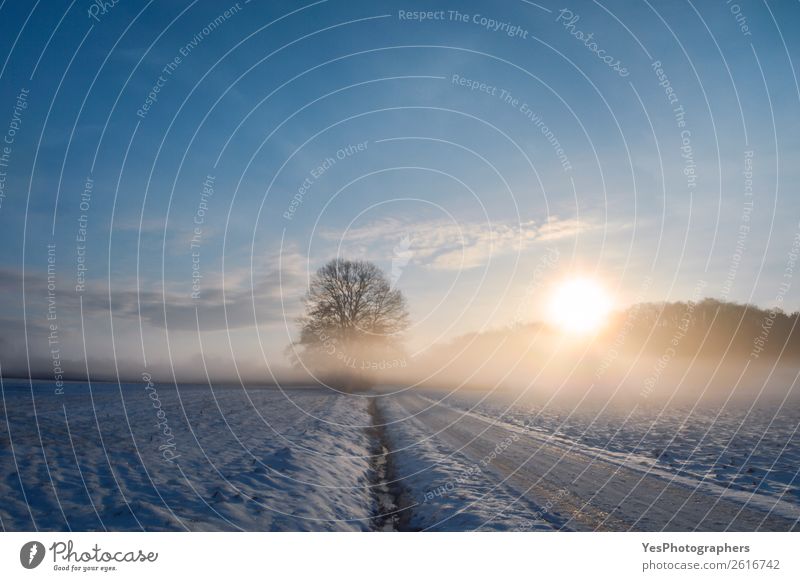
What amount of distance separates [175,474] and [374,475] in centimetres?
505

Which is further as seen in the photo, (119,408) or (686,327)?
(686,327)

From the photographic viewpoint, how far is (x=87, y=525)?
746 centimetres

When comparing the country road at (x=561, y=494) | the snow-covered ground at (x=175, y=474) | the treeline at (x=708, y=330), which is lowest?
the country road at (x=561, y=494)

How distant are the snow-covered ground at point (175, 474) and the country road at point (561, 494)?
1.69m

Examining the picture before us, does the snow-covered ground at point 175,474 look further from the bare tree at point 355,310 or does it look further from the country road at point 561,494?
the bare tree at point 355,310

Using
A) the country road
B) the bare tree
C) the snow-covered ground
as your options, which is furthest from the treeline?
the snow-covered ground

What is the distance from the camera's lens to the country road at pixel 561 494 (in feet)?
28.2

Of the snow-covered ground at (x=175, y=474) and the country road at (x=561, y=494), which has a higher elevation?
the snow-covered ground at (x=175, y=474)

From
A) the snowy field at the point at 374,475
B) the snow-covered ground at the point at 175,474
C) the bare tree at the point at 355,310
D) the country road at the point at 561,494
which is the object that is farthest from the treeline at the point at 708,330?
the snow-covered ground at the point at 175,474
